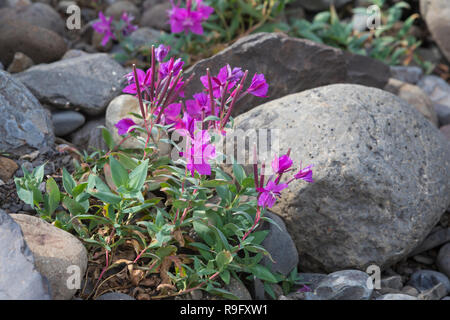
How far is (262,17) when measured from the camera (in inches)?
192

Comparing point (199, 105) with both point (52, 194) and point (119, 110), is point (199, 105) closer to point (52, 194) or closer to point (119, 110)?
point (52, 194)

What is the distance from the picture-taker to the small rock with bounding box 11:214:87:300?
2.22 meters

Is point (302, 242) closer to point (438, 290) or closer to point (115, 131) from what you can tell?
point (438, 290)

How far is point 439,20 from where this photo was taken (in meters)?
5.40

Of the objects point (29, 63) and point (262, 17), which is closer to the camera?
point (29, 63)

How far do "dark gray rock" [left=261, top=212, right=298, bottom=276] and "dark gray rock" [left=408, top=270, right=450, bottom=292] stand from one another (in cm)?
95

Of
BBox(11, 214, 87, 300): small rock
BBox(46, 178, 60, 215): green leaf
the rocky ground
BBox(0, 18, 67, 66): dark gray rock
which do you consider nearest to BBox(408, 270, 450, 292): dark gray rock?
the rocky ground

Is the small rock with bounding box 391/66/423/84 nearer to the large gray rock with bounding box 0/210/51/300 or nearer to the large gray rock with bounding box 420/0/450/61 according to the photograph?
the large gray rock with bounding box 420/0/450/61

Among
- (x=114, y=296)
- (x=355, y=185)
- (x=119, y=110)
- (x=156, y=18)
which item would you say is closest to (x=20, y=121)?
(x=119, y=110)

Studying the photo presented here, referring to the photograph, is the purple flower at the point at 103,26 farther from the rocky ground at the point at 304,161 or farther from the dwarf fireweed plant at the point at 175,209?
the dwarf fireweed plant at the point at 175,209

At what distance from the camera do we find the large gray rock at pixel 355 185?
9.68 ft

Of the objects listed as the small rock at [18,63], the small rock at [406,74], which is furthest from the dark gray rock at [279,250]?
the small rock at [406,74]

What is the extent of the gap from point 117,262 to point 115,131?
1.27 metres

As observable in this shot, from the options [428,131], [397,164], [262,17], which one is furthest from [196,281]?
[262,17]
